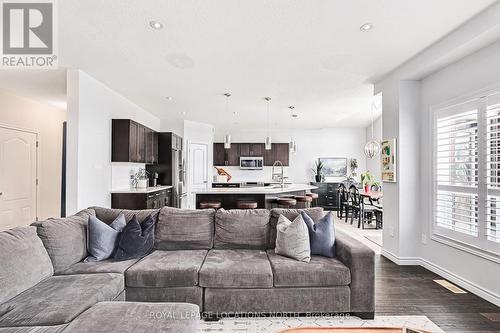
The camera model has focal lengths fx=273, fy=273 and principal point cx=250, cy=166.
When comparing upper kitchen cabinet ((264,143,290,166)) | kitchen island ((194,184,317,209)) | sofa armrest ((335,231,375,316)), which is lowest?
sofa armrest ((335,231,375,316))

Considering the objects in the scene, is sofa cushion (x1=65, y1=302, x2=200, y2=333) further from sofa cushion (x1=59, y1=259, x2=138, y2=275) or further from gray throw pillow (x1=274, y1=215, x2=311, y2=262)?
gray throw pillow (x1=274, y1=215, x2=311, y2=262)

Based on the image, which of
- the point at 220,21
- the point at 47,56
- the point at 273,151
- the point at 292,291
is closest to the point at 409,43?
the point at 220,21

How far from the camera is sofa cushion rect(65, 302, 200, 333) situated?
1501mm

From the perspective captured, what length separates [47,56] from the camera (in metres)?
3.48

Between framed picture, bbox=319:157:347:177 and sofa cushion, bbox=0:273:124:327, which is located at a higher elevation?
framed picture, bbox=319:157:347:177

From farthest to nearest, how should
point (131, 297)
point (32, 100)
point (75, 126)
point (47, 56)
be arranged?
point (32, 100) → point (75, 126) → point (47, 56) → point (131, 297)

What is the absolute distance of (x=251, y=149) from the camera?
9312 millimetres

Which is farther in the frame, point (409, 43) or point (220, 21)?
point (409, 43)

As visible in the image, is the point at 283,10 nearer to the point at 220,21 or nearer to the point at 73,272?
the point at 220,21

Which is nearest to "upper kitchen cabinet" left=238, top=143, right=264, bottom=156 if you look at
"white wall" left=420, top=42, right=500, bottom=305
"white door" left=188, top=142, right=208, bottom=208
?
"white door" left=188, top=142, right=208, bottom=208

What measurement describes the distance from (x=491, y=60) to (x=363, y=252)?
2.40 meters

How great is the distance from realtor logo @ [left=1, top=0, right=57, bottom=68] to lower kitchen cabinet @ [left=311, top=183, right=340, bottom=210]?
7.60m

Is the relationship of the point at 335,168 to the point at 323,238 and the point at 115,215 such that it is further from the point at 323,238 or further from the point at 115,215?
the point at 115,215

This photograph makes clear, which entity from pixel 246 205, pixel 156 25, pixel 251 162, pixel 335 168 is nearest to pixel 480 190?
pixel 246 205
